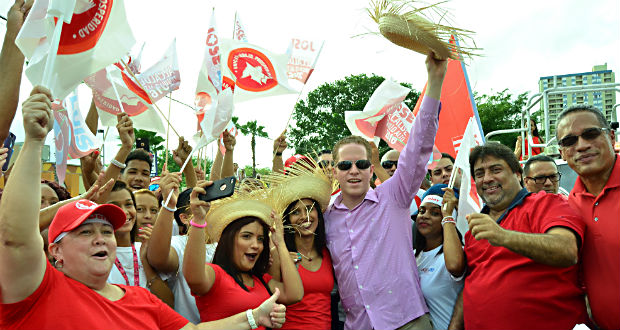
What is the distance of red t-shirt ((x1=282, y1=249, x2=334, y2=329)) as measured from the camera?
327 centimetres

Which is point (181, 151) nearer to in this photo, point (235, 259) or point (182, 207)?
point (182, 207)

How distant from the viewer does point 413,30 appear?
2.92 meters

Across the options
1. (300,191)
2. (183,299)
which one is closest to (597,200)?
(300,191)

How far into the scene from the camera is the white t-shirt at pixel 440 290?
3219 millimetres

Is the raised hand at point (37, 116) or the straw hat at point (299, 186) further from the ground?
the raised hand at point (37, 116)

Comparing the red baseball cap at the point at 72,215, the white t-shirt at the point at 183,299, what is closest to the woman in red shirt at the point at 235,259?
the white t-shirt at the point at 183,299

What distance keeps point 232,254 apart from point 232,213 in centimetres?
30

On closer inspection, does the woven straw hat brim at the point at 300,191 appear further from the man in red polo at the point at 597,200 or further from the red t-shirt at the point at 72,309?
the man in red polo at the point at 597,200

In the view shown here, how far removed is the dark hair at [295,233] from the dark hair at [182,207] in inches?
31.5

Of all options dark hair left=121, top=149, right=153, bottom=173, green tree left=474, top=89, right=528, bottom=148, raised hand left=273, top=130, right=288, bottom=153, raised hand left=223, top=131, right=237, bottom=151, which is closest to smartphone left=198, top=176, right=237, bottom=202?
raised hand left=223, top=131, right=237, bottom=151

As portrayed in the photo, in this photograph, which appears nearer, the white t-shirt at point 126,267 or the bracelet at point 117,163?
the white t-shirt at point 126,267

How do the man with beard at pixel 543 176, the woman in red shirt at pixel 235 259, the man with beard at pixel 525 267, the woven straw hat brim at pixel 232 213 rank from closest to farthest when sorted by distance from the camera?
the man with beard at pixel 525 267
the woman in red shirt at pixel 235 259
the woven straw hat brim at pixel 232 213
the man with beard at pixel 543 176

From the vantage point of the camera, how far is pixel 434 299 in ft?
10.7

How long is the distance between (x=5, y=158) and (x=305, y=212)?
2.05m
